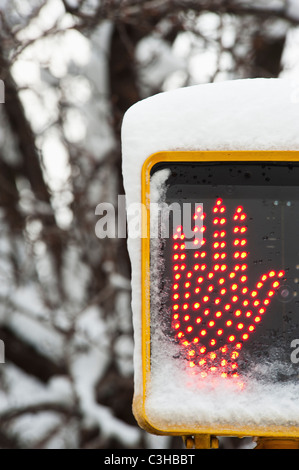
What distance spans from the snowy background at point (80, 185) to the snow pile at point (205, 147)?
511 cm

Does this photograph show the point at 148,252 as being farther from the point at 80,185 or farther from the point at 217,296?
the point at 80,185

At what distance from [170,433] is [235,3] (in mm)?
6353

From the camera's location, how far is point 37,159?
7.63 meters

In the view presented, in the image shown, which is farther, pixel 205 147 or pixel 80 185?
pixel 80 185

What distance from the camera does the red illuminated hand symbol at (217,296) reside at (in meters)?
1.88

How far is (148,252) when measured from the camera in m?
1.88

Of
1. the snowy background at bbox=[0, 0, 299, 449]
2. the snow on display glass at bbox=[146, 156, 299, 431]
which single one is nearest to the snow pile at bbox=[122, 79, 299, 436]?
the snow on display glass at bbox=[146, 156, 299, 431]

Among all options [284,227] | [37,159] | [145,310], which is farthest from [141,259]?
[37,159]

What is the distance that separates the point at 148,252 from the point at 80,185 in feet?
18.3

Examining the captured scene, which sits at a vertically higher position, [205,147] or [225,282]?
[205,147]

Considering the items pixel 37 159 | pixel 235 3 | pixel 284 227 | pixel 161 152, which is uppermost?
pixel 161 152

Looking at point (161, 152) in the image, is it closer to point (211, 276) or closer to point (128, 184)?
point (128, 184)

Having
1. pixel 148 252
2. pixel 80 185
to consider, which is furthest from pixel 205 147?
pixel 80 185

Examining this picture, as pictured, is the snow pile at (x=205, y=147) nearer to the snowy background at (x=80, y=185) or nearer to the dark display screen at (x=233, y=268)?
the dark display screen at (x=233, y=268)
